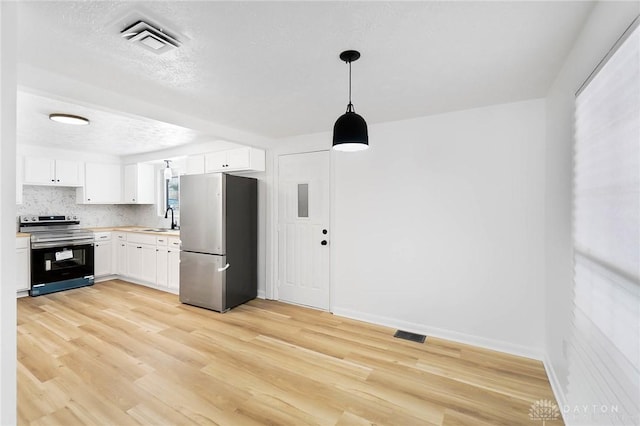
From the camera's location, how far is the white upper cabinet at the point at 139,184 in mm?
5707

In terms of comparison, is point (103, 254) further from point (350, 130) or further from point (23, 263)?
point (350, 130)

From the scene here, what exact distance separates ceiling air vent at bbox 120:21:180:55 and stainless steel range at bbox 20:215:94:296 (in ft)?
14.7

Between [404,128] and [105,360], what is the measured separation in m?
3.66

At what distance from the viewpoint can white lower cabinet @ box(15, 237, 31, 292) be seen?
4.41 metres

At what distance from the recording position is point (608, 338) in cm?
128

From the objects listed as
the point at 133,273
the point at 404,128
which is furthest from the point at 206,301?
the point at 404,128

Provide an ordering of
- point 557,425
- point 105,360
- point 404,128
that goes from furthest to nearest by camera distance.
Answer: point 404,128 → point 105,360 → point 557,425

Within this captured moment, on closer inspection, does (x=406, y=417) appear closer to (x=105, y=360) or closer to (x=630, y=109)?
(x=630, y=109)

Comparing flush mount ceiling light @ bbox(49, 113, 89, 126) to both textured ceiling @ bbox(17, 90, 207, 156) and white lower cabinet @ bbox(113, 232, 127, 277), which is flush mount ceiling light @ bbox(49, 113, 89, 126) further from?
white lower cabinet @ bbox(113, 232, 127, 277)

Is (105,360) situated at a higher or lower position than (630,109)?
lower

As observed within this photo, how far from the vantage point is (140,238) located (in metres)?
5.15

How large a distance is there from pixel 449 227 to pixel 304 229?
1.86 m

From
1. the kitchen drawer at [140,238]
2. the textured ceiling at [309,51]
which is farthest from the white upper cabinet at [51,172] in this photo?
the textured ceiling at [309,51]

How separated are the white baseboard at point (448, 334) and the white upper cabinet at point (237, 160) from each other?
228 cm
